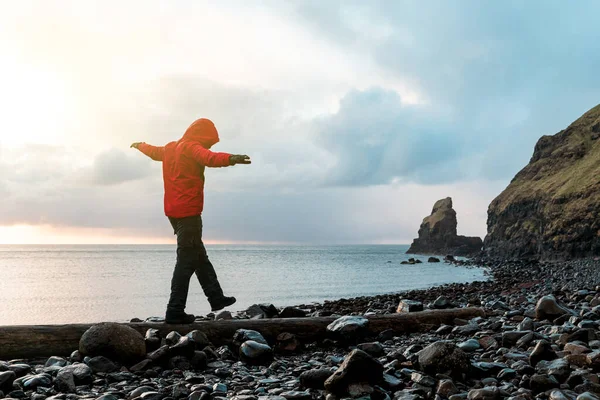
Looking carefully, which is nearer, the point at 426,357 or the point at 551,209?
the point at 426,357

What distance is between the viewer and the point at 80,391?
449 centimetres

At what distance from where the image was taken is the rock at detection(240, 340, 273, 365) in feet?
18.5

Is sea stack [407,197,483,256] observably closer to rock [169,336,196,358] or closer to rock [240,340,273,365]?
rock [240,340,273,365]

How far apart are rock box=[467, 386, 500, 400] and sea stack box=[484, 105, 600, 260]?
46.5 m

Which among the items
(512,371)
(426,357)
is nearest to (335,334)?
(426,357)

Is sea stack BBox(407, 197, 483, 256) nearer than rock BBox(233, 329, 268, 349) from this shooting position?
No

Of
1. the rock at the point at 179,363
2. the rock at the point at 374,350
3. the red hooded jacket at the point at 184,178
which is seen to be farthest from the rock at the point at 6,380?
the rock at the point at 374,350

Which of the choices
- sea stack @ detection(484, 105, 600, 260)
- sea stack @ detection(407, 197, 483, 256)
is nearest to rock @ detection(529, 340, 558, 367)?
sea stack @ detection(484, 105, 600, 260)

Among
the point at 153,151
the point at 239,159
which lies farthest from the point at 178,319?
the point at 153,151

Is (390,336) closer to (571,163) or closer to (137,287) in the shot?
(137,287)

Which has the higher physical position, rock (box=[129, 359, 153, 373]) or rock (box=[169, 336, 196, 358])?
rock (box=[169, 336, 196, 358])

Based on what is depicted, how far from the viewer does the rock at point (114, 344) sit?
18.4 ft

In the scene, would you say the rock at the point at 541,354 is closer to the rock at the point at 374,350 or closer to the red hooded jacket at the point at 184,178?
the rock at the point at 374,350

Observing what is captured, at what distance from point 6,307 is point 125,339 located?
16.8 m
